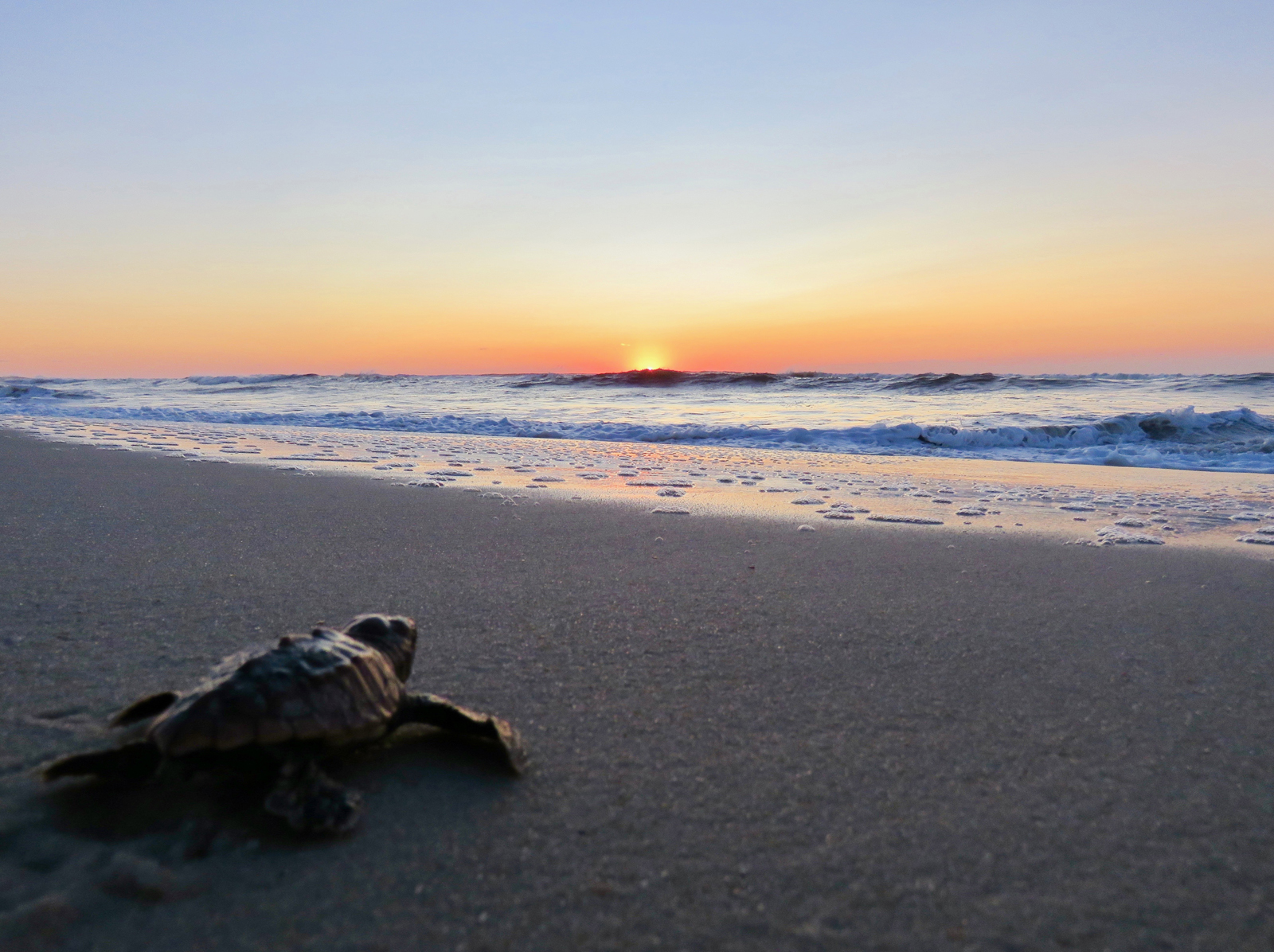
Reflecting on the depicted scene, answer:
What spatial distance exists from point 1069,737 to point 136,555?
368 centimetres

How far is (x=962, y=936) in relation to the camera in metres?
1.27

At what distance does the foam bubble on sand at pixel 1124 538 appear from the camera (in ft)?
14.9

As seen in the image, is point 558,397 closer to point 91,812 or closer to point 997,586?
point 997,586

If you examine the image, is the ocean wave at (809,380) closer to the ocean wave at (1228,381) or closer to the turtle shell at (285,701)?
the ocean wave at (1228,381)

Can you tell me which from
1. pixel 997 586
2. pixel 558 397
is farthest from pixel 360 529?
pixel 558 397

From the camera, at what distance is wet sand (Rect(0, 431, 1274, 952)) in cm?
130

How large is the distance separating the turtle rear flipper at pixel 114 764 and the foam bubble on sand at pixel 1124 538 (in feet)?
15.3

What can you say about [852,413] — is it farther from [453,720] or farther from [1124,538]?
[453,720]

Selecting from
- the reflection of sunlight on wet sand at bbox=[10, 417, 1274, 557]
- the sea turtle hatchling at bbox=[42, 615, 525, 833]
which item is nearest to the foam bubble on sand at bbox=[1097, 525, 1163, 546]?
the reflection of sunlight on wet sand at bbox=[10, 417, 1274, 557]

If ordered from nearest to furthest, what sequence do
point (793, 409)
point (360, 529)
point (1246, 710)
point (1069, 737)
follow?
point (1069, 737) → point (1246, 710) → point (360, 529) → point (793, 409)

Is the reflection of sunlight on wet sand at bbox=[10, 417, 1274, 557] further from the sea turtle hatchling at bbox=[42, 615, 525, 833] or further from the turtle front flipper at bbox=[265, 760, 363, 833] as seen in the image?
the turtle front flipper at bbox=[265, 760, 363, 833]

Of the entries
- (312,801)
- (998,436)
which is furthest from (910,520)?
(998,436)

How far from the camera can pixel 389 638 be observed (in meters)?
1.94

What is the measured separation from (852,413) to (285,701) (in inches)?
690
